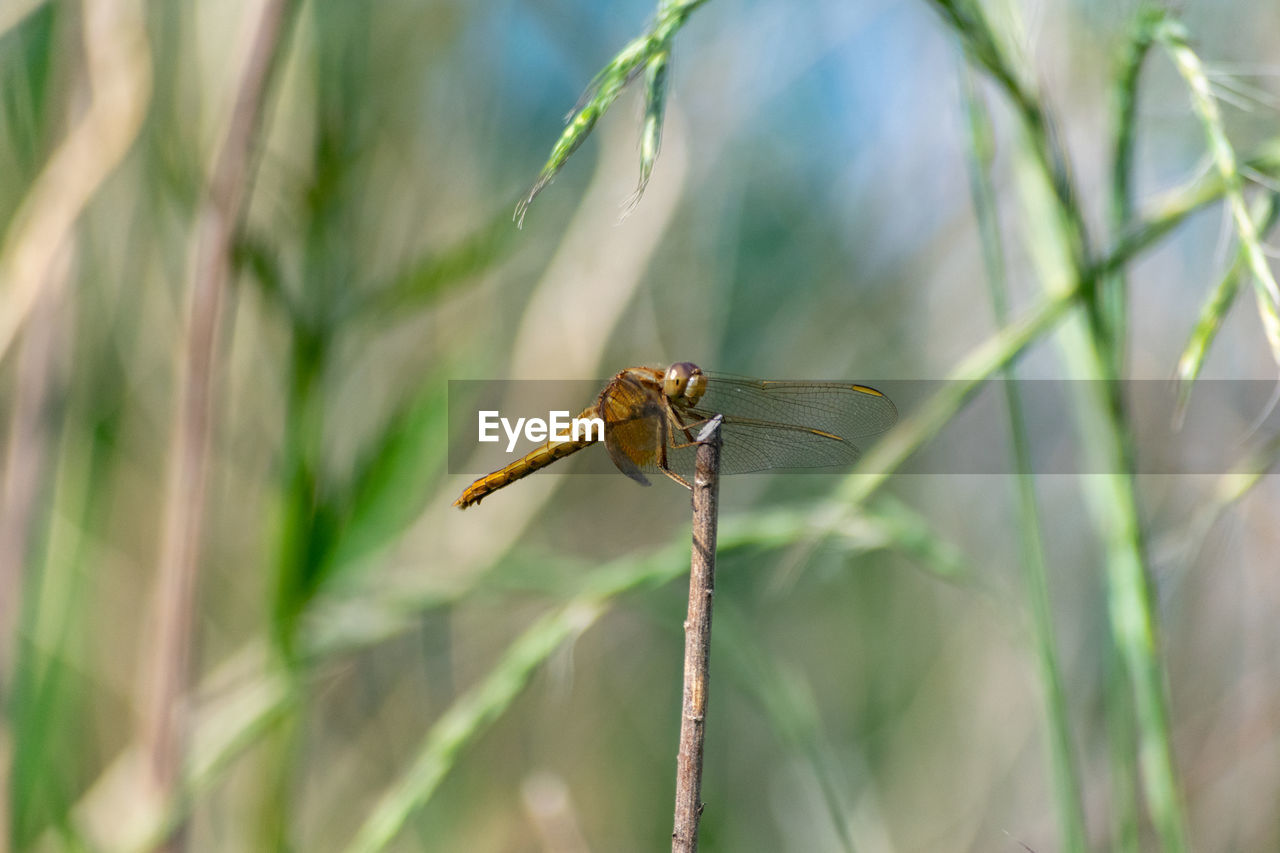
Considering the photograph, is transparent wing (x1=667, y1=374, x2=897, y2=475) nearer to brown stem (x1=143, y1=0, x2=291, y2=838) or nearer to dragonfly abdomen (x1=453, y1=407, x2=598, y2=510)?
dragonfly abdomen (x1=453, y1=407, x2=598, y2=510)

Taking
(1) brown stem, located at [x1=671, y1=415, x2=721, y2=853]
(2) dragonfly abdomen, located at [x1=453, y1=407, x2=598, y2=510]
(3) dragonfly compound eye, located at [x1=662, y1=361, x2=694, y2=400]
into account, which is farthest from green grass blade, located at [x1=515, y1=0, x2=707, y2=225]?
(2) dragonfly abdomen, located at [x1=453, y1=407, x2=598, y2=510]

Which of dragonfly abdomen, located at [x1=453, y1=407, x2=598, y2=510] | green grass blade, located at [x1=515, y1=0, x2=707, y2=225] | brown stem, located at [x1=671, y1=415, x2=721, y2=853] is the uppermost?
green grass blade, located at [x1=515, y1=0, x2=707, y2=225]

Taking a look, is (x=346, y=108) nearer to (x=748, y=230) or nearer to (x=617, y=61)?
(x=617, y=61)

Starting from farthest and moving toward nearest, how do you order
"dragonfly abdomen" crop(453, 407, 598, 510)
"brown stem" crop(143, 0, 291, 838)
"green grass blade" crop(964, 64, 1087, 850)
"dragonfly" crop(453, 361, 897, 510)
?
"dragonfly abdomen" crop(453, 407, 598, 510)
"dragonfly" crop(453, 361, 897, 510)
"brown stem" crop(143, 0, 291, 838)
"green grass blade" crop(964, 64, 1087, 850)

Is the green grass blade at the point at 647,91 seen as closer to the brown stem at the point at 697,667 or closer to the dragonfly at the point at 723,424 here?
the brown stem at the point at 697,667

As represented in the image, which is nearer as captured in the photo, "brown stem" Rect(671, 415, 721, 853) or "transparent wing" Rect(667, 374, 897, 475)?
"brown stem" Rect(671, 415, 721, 853)

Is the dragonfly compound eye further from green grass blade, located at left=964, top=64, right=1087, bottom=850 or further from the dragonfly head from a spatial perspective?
green grass blade, located at left=964, top=64, right=1087, bottom=850

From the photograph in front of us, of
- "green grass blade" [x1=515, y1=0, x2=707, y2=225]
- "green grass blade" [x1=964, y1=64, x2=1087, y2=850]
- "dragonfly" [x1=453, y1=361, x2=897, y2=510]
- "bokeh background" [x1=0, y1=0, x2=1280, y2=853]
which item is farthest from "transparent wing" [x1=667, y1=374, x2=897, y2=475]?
"green grass blade" [x1=515, y1=0, x2=707, y2=225]

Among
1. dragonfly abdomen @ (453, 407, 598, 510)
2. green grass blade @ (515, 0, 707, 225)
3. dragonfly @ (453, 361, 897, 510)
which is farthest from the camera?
dragonfly abdomen @ (453, 407, 598, 510)

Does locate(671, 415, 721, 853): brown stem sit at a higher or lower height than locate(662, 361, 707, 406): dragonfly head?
lower
